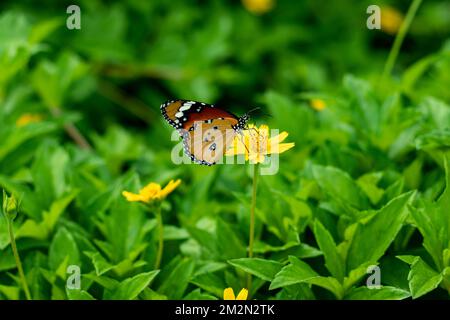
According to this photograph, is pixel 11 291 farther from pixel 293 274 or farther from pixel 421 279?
pixel 421 279

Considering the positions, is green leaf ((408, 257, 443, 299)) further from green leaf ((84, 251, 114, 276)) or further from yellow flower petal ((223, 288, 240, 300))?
green leaf ((84, 251, 114, 276))

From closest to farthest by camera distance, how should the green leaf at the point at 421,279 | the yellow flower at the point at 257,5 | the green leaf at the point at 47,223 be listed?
1. the green leaf at the point at 421,279
2. the green leaf at the point at 47,223
3. the yellow flower at the point at 257,5

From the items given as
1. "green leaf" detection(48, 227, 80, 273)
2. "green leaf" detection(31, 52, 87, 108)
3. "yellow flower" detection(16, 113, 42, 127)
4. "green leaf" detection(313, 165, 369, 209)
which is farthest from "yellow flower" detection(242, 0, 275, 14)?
"green leaf" detection(48, 227, 80, 273)

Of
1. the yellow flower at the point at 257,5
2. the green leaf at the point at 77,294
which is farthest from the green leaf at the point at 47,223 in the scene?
the yellow flower at the point at 257,5

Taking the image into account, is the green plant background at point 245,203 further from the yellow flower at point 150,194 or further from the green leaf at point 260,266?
the yellow flower at point 150,194
